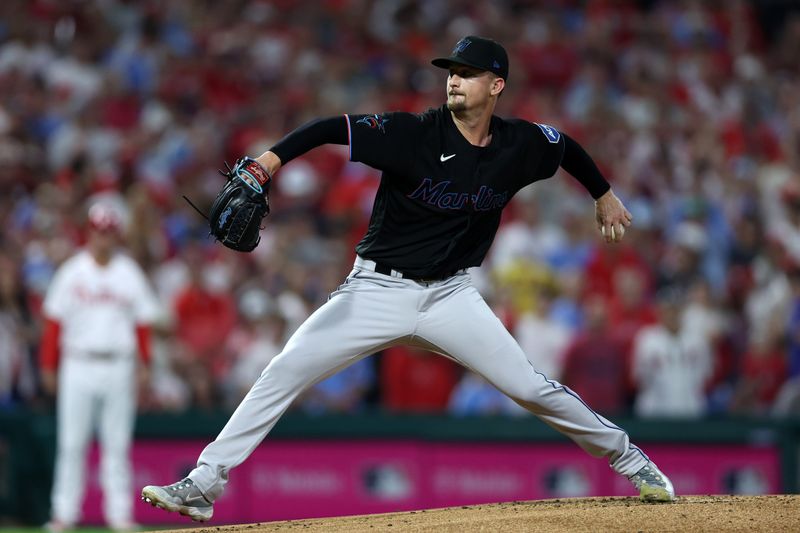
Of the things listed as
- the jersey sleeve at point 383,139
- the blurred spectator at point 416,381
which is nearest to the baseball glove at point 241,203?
the jersey sleeve at point 383,139

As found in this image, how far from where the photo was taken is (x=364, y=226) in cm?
1204

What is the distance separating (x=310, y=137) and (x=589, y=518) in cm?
211

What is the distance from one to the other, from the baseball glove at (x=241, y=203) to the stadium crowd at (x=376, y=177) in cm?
528

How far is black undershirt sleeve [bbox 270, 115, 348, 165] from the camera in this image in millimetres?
5398

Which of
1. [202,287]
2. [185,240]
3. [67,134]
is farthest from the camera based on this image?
[67,134]

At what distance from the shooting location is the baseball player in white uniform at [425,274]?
5625 millimetres

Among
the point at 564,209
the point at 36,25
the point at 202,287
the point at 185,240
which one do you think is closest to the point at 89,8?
the point at 36,25

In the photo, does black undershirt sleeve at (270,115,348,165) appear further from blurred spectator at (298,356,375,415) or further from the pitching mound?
blurred spectator at (298,356,375,415)

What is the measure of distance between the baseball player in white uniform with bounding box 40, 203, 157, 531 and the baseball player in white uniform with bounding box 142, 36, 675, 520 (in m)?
4.25

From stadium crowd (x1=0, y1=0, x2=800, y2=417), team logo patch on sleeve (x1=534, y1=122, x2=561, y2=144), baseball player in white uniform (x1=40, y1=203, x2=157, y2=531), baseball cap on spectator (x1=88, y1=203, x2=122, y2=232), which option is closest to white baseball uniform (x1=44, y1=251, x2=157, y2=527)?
baseball player in white uniform (x1=40, y1=203, x2=157, y2=531)

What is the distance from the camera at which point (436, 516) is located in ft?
19.9

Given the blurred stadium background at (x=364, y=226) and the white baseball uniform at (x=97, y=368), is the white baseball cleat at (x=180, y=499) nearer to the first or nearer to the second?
the white baseball uniform at (x=97, y=368)

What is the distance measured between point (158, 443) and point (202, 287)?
153 centimetres

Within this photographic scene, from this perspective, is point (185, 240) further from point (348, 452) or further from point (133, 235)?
point (348, 452)
